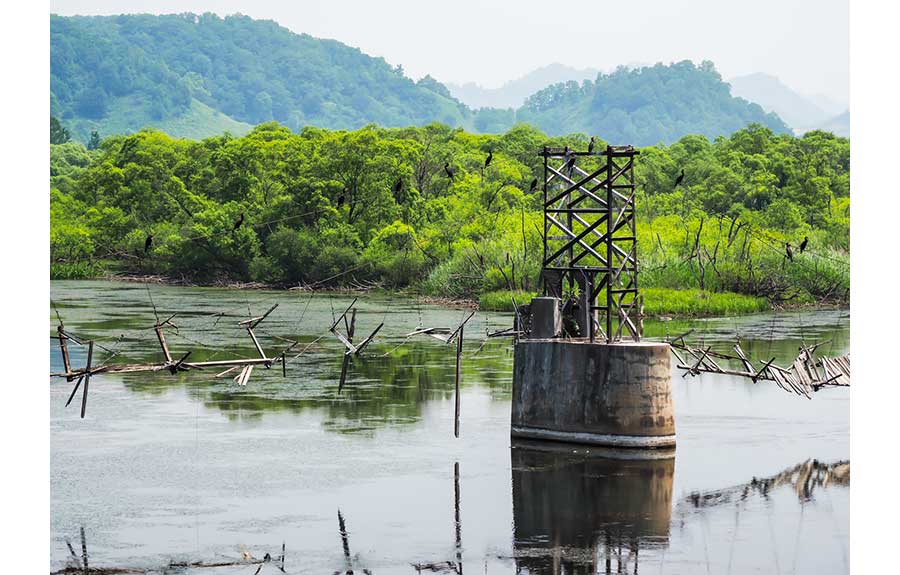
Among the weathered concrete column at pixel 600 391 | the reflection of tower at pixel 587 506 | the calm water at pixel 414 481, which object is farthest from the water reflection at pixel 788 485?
the weathered concrete column at pixel 600 391

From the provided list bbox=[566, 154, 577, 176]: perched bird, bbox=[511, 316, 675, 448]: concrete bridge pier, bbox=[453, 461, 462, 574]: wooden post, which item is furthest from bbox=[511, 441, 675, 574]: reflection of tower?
bbox=[566, 154, 577, 176]: perched bird

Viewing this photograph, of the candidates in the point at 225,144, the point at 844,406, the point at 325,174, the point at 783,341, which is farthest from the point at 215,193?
the point at 844,406

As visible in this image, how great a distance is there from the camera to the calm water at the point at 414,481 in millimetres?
18078

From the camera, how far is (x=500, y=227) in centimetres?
→ 6562

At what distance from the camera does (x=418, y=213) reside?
241 feet

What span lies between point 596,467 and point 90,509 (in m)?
7.86

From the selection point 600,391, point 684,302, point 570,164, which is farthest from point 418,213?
point 600,391

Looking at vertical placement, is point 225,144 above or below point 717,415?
above

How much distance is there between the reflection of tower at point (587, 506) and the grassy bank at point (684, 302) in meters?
26.7

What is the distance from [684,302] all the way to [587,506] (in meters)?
30.6

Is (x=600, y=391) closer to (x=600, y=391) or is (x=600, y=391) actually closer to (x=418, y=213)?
(x=600, y=391)

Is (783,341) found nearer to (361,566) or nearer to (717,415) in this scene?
(717,415)

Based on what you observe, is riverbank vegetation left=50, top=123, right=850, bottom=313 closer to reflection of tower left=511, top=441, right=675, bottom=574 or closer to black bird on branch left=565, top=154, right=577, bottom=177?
black bird on branch left=565, top=154, right=577, bottom=177
